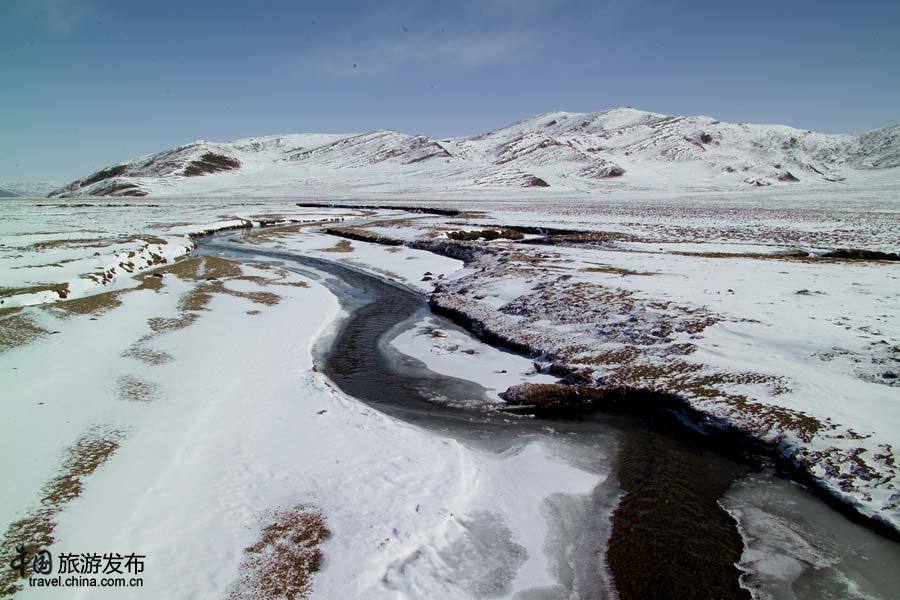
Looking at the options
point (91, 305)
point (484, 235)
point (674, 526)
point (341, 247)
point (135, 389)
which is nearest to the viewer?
point (674, 526)

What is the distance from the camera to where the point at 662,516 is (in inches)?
409

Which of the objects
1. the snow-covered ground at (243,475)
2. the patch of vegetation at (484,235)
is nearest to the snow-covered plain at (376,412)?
the snow-covered ground at (243,475)

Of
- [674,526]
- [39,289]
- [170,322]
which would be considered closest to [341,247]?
[39,289]

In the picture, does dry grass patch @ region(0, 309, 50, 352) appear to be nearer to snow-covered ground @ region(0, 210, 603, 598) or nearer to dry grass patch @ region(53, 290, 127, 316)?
snow-covered ground @ region(0, 210, 603, 598)

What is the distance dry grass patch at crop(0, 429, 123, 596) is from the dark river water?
23.7 ft

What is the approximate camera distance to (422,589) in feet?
26.9

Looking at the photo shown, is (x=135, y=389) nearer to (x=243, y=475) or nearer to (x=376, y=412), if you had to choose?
(x=243, y=475)

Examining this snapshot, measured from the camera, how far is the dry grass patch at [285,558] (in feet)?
26.1

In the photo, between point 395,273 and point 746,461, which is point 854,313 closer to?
point 746,461

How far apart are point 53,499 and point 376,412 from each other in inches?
306

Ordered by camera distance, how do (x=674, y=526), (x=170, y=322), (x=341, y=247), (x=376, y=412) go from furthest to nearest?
(x=341, y=247)
(x=170, y=322)
(x=376, y=412)
(x=674, y=526)

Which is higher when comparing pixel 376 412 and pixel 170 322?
pixel 170 322

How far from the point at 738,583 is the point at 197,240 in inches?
2433

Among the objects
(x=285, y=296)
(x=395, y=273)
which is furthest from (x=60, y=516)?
(x=395, y=273)
